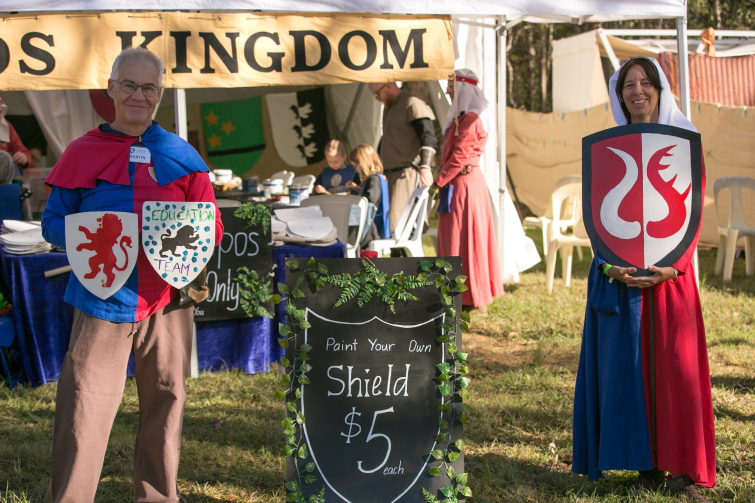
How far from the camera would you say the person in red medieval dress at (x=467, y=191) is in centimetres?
524

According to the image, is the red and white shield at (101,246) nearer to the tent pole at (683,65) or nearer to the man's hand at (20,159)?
the tent pole at (683,65)

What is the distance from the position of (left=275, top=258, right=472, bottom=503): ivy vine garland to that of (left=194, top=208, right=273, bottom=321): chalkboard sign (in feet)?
6.34

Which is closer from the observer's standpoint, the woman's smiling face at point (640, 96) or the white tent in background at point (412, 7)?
the woman's smiling face at point (640, 96)

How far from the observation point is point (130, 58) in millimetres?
2121

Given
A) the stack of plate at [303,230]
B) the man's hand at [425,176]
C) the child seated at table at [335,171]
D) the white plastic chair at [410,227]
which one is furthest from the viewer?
the child seated at table at [335,171]

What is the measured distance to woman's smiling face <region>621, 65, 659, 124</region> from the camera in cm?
243

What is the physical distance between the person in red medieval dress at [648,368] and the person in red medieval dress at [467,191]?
2.71 meters

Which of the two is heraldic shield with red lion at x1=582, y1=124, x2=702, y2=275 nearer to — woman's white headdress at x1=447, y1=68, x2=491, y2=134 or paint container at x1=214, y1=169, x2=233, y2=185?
woman's white headdress at x1=447, y1=68, x2=491, y2=134

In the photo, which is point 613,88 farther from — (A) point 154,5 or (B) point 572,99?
(B) point 572,99

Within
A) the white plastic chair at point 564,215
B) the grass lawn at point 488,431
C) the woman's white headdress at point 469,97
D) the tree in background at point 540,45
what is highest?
the tree in background at point 540,45

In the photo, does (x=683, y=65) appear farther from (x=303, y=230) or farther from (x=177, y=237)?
(x=177, y=237)

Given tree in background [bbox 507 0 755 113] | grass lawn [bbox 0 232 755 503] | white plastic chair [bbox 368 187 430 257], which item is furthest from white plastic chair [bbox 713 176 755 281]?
tree in background [bbox 507 0 755 113]

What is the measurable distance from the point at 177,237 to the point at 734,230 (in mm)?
6002

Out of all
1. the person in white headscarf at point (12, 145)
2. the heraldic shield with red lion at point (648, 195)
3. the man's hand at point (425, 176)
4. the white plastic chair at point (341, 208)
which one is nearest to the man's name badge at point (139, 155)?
the heraldic shield with red lion at point (648, 195)
